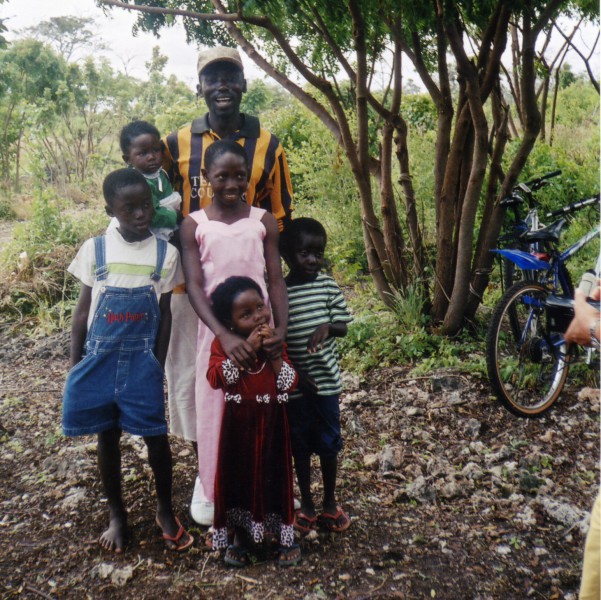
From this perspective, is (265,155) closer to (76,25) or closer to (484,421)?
(484,421)

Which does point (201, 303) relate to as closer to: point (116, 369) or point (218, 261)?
point (218, 261)

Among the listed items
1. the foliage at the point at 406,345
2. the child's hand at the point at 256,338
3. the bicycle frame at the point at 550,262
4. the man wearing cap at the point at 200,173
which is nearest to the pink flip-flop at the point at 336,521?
the man wearing cap at the point at 200,173

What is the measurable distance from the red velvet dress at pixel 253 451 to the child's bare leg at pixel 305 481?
17cm

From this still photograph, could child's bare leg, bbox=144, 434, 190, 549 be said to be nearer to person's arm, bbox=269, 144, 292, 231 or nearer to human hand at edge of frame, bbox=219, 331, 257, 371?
human hand at edge of frame, bbox=219, 331, 257, 371

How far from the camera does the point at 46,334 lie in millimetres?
5469

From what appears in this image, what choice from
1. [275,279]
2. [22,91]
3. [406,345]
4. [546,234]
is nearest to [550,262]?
[546,234]

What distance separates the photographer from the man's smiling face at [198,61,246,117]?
2.48 m

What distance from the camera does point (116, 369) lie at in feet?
7.41

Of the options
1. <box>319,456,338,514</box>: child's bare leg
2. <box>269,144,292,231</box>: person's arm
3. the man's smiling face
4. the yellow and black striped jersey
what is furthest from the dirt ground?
the man's smiling face

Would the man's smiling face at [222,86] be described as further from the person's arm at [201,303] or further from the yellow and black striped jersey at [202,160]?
the person's arm at [201,303]

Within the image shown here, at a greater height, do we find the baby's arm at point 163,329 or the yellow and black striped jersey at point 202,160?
the yellow and black striped jersey at point 202,160

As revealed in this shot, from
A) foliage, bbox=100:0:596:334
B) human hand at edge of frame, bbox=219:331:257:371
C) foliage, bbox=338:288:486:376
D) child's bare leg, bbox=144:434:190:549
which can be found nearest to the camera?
human hand at edge of frame, bbox=219:331:257:371

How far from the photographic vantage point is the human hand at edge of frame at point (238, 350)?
2.07 m

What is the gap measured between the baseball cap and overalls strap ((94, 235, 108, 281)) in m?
0.82
